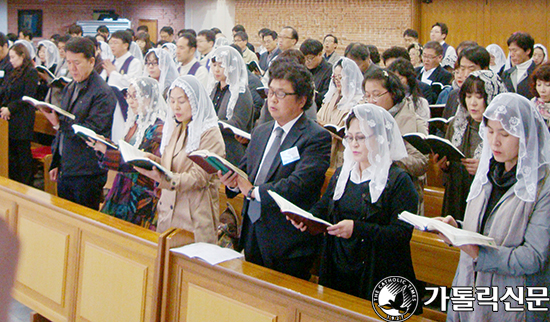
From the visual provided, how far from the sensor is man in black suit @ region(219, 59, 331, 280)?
2.86 metres

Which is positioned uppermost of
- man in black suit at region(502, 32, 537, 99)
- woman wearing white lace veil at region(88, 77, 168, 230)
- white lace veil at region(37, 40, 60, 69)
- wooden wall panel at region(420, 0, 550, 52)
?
wooden wall panel at region(420, 0, 550, 52)

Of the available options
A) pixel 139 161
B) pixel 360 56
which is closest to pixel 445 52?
pixel 360 56

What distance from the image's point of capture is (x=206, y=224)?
11.1 ft

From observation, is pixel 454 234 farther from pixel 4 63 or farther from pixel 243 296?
pixel 4 63

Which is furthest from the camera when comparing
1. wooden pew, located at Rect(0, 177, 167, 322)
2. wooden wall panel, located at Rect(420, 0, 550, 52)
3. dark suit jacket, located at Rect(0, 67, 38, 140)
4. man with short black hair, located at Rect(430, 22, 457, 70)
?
wooden wall panel, located at Rect(420, 0, 550, 52)

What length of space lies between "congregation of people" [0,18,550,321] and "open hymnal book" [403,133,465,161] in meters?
0.08

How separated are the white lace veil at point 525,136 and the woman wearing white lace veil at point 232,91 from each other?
9.34 feet

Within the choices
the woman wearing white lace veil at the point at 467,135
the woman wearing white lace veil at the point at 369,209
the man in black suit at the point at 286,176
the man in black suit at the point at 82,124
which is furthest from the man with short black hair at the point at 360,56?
the woman wearing white lace veil at the point at 369,209

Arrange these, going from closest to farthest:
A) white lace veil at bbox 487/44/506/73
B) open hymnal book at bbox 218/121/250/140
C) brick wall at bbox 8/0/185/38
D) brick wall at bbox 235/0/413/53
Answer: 1. open hymnal book at bbox 218/121/250/140
2. white lace veil at bbox 487/44/506/73
3. brick wall at bbox 235/0/413/53
4. brick wall at bbox 8/0/185/38

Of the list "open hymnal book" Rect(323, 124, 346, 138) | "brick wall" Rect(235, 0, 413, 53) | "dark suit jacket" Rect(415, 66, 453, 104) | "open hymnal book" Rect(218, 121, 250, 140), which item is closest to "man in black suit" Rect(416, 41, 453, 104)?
"dark suit jacket" Rect(415, 66, 453, 104)

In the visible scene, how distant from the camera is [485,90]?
133 inches

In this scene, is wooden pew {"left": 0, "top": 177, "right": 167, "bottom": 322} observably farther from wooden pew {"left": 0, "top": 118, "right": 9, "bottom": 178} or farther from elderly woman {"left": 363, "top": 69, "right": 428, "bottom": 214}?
wooden pew {"left": 0, "top": 118, "right": 9, "bottom": 178}

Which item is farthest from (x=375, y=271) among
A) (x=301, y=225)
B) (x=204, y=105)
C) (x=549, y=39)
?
(x=549, y=39)

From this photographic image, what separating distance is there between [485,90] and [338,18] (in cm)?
1011
